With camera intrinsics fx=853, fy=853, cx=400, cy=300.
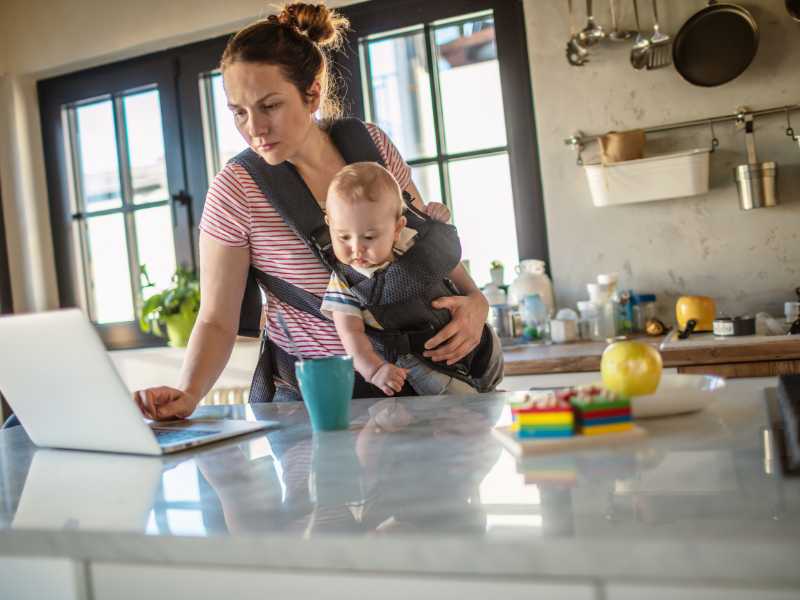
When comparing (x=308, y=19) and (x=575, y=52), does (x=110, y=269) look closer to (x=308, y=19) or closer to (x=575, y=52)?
(x=575, y=52)

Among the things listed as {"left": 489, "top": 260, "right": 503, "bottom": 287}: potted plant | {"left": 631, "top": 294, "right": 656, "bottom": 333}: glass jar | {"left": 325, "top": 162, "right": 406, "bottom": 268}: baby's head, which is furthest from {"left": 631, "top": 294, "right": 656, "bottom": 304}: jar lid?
{"left": 325, "top": 162, "right": 406, "bottom": 268}: baby's head

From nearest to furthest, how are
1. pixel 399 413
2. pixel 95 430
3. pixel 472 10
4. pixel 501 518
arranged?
pixel 501 518
pixel 95 430
pixel 399 413
pixel 472 10

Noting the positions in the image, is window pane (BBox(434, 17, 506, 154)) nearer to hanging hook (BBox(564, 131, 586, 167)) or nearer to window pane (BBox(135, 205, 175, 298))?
hanging hook (BBox(564, 131, 586, 167))

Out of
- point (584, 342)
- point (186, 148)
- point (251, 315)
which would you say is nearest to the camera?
point (251, 315)

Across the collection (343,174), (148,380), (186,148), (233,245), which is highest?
(186,148)

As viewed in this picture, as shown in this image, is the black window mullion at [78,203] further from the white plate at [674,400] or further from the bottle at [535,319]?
the white plate at [674,400]

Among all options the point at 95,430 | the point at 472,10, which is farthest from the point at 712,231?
the point at 95,430

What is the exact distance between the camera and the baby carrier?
1574mm

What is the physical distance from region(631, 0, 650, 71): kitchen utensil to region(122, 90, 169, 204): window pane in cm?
205

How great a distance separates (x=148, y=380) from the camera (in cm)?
370

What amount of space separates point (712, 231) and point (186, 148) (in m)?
2.18

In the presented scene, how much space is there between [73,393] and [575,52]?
91.7 inches

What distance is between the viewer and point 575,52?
2.92 m

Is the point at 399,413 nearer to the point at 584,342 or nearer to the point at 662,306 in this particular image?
the point at 584,342
